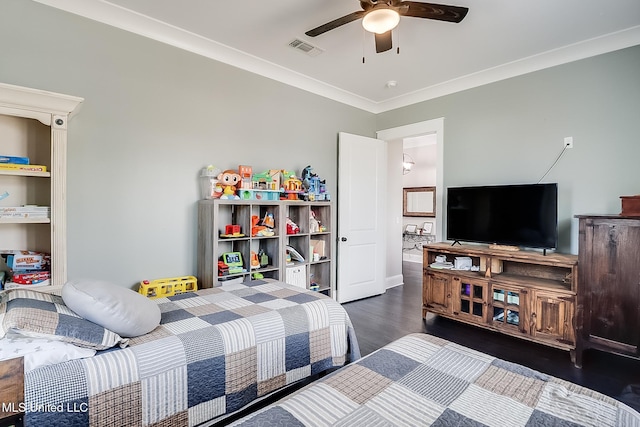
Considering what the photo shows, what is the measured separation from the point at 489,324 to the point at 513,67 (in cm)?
268

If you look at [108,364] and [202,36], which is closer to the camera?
[108,364]

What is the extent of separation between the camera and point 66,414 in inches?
47.5

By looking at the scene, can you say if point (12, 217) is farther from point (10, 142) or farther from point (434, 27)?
point (434, 27)

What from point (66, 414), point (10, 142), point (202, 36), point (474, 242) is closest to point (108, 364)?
point (66, 414)

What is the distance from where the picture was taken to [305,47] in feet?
10.1

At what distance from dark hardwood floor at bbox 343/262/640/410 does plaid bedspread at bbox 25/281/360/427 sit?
919 millimetres

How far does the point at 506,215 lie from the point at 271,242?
2.42 m

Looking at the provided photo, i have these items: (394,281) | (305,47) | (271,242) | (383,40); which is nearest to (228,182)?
(271,242)

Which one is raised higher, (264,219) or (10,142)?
(10,142)

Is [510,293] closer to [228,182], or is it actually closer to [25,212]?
[228,182]

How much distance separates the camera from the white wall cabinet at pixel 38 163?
2.03 metres

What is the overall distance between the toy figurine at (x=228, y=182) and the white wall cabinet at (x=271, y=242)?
12 cm

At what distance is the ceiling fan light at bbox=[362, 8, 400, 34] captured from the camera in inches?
79.5

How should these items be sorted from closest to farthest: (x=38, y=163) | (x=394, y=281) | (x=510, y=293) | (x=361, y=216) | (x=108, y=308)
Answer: (x=108, y=308) < (x=38, y=163) < (x=510, y=293) < (x=361, y=216) < (x=394, y=281)
